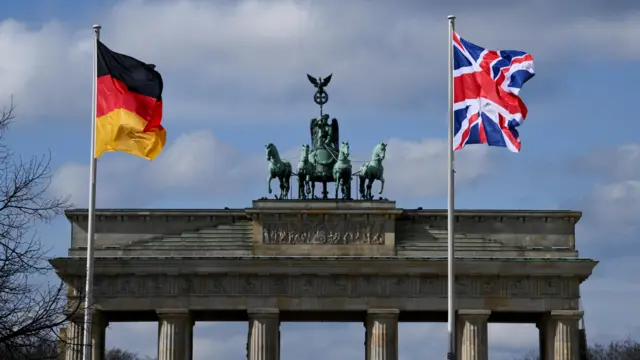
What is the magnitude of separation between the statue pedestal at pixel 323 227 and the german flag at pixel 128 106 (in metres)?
32.3

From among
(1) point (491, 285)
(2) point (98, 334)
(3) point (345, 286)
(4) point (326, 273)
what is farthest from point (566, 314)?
(2) point (98, 334)

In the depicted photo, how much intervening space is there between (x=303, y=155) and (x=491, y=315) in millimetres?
14238

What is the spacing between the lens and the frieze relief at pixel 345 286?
320 ft

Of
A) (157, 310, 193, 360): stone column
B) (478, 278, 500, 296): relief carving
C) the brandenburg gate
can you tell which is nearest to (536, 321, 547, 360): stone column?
the brandenburg gate

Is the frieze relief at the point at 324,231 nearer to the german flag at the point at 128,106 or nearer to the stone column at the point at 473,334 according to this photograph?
the stone column at the point at 473,334

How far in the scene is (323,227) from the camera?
321 ft

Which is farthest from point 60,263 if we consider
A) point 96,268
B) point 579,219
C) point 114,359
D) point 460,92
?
point 114,359

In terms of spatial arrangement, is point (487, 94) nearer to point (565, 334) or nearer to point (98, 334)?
point (565, 334)

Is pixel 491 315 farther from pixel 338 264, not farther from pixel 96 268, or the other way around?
pixel 96 268

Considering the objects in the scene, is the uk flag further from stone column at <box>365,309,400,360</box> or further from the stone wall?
stone column at <box>365,309,400,360</box>

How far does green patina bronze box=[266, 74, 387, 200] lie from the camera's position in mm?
97688

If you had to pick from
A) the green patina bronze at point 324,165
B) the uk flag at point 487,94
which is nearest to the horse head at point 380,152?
the green patina bronze at point 324,165

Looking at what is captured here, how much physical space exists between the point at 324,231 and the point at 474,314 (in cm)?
943

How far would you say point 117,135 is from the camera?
65.2 metres
